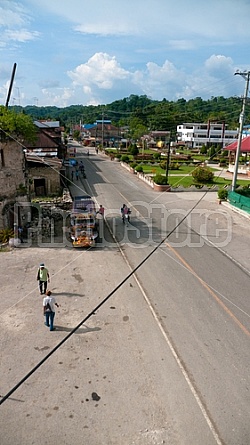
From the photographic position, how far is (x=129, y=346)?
422 inches

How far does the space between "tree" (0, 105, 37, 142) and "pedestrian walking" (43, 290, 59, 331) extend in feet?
39.2

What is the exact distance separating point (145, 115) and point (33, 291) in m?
126

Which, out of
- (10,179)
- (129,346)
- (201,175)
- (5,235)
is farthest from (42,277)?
(201,175)

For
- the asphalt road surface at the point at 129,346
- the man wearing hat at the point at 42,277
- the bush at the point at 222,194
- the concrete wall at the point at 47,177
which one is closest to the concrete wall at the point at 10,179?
the asphalt road surface at the point at 129,346

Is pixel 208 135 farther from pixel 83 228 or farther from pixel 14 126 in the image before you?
pixel 83 228

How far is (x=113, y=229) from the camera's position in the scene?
22797 millimetres

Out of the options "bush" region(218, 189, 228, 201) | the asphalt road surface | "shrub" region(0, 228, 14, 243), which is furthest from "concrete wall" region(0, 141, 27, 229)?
"bush" region(218, 189, 228, 201)

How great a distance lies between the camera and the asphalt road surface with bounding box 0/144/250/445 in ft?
25.8

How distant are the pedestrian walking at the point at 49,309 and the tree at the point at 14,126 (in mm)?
11955

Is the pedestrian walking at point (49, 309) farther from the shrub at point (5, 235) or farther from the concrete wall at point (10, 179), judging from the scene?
the concrete wall at point (10, 179)

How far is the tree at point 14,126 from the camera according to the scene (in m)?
19.6

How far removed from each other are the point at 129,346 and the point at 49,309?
2777 mm

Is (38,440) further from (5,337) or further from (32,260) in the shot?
(32,260)

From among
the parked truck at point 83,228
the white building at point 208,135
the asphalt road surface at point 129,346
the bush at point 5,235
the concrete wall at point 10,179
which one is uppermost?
the white building at point 208,135
